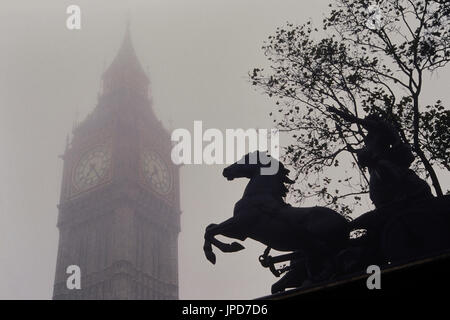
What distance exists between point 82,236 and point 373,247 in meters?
64.6

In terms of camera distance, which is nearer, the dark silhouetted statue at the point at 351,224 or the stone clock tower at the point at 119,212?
the dark silhouetted statue at the point at 351,224

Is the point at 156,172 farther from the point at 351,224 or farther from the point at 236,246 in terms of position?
the point at 351,224

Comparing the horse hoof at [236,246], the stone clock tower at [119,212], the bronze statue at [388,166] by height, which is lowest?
the horse hoof at [236,246]

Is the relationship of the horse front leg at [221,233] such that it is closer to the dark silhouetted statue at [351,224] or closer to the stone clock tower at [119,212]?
the dark silhouetted statue at [351,224]

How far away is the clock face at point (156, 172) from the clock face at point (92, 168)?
4.53m

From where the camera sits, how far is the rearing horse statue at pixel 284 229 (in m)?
7.47

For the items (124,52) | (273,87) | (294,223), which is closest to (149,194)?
(124,52)

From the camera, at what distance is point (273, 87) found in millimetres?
15609

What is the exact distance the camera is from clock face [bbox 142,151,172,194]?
71.4 meters

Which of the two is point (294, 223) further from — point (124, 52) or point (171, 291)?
point (124, 52)

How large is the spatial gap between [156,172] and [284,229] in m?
65.1

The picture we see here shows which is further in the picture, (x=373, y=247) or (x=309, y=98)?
(x=309, y=98)

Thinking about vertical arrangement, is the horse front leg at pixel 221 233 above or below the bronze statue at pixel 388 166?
below

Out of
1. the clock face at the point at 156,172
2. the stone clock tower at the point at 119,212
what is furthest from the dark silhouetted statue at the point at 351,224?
the clock face at the point at 156,172
